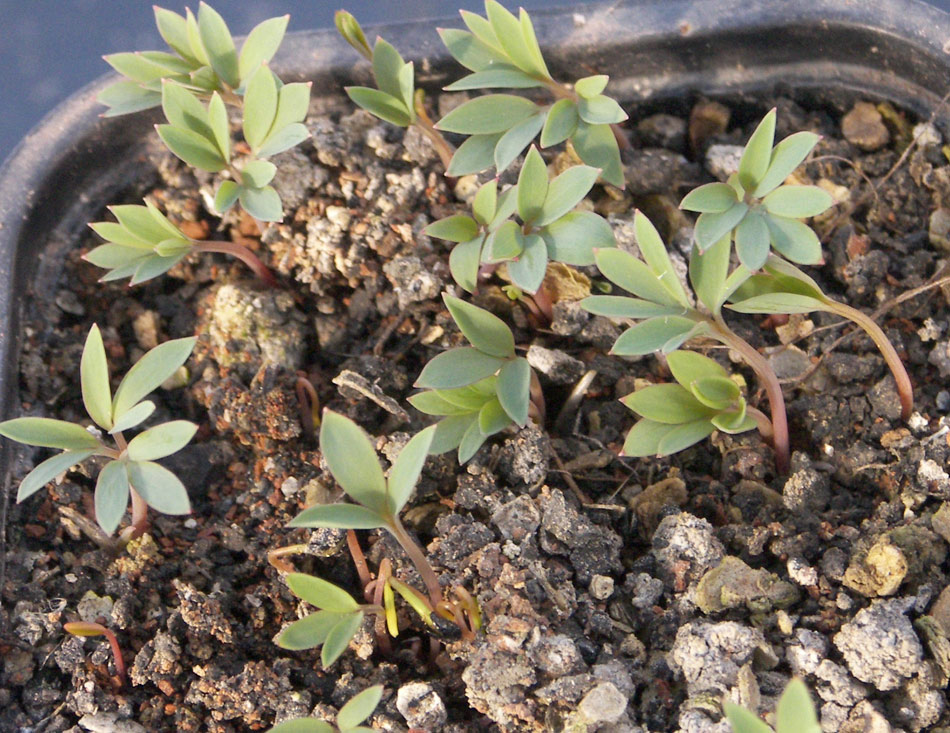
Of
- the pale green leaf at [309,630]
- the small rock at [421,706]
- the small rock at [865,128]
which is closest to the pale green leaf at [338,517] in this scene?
the pale green leaf at [309,630]

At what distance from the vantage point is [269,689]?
3.71 ft

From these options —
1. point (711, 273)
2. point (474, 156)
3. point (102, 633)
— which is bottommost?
point (102, 633)

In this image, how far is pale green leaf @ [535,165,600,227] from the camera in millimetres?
1193

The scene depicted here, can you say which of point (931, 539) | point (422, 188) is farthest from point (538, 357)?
point (931, 539)

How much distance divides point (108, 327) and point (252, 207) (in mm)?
379

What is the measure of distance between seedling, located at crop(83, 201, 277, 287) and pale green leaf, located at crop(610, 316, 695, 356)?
635 mm

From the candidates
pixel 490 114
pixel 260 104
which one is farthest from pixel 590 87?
pixel 260 104

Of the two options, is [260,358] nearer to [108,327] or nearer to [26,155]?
[108,327]

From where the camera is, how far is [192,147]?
1.32 m

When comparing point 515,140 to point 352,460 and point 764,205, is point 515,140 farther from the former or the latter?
point 352,460

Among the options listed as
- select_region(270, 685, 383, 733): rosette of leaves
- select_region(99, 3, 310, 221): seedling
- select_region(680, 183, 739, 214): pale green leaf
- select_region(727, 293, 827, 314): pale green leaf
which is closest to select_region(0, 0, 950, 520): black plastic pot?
select_region(99, 3, 310, 221): seedling

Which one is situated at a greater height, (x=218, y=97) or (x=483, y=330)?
(x=218, y=97)

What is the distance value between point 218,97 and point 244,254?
9.5 inches

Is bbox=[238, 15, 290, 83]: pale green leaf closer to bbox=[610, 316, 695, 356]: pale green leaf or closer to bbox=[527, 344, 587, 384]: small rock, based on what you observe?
bbox=[527, 344, 587, 384]: small rock
